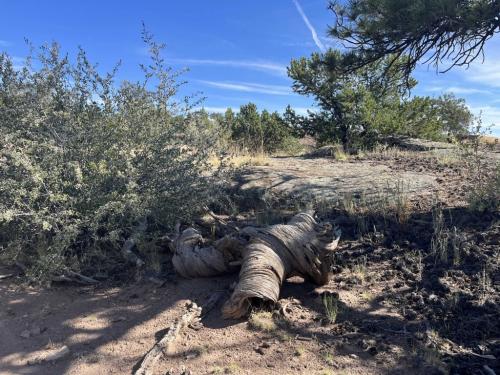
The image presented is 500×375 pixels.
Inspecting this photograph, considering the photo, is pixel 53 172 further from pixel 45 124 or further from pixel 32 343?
pixel 32 343

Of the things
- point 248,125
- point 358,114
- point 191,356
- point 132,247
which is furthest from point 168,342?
point 248,125

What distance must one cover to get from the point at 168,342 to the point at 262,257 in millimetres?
1075

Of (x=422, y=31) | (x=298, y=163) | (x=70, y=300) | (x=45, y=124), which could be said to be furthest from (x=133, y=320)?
(x=298, y=163)

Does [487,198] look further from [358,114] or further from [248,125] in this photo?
[248,125]

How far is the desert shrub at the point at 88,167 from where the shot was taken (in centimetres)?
444

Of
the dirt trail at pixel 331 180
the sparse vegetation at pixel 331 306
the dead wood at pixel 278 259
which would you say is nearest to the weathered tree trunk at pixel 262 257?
the dead wood at pixel 278 259

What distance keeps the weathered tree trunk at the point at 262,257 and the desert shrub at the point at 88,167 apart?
77cm

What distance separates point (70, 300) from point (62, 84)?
8.91ft

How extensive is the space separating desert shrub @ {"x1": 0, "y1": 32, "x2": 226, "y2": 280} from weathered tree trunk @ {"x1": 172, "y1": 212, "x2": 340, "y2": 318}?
0.77m

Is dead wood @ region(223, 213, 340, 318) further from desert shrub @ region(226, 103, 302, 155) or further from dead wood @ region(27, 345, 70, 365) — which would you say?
desert shrub @ region(226, 103, 302, 155)

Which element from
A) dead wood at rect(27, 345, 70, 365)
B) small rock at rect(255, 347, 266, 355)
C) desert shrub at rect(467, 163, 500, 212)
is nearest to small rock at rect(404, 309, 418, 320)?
small rock at rect(255, 347, 266, 355)

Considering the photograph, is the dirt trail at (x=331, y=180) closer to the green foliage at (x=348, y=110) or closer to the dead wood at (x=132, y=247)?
the dead wood at (x=132, y=247)

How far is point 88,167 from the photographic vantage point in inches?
195

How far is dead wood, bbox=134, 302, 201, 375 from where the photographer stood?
10.2 ft
